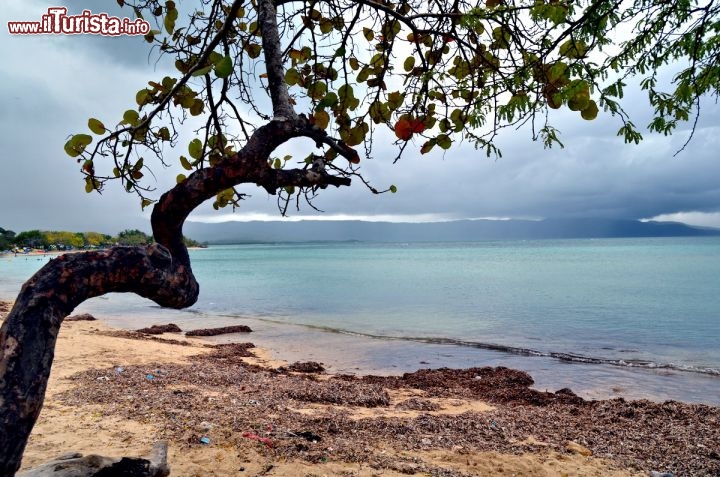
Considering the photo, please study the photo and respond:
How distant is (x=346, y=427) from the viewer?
5.87m

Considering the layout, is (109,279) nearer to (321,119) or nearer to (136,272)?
(136,272)

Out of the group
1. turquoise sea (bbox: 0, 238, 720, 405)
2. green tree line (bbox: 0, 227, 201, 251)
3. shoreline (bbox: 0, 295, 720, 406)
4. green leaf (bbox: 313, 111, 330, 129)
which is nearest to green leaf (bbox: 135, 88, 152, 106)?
green leaf (bbox: 313, 111, 330, 129)

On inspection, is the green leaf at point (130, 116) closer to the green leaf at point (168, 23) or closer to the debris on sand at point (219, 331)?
the green leaf at point (168, 23)

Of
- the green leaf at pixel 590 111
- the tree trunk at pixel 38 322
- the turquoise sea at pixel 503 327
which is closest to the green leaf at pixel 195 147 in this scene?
the tree trunk at pixel 38 322

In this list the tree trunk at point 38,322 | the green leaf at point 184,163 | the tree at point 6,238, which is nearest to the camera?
the tree trunk at point 38,322

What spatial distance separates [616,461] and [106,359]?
30.2 feet

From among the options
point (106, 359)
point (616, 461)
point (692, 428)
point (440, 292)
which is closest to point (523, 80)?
point (616, 461)

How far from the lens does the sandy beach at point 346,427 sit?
475 cm

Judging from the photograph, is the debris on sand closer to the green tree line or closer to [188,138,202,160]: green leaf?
[188,138,202,160]: green leaf

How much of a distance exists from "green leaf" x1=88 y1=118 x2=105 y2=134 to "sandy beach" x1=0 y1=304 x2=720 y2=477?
2.93 m

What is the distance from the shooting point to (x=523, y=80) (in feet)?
9.34

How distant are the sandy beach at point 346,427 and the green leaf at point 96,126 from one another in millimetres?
2931

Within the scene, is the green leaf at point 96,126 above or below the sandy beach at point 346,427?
above

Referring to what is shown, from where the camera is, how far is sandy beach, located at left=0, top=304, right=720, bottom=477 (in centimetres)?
475
